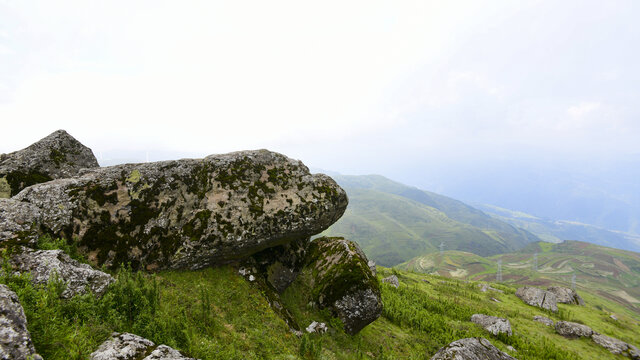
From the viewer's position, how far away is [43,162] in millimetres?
16859

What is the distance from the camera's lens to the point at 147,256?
45.1 feet

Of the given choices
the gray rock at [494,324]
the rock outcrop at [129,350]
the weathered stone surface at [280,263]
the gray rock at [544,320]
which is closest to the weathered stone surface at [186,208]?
the weathered stone surface at [280,263]

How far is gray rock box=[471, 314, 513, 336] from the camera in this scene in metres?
21.0

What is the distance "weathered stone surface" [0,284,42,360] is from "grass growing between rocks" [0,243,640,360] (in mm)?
605

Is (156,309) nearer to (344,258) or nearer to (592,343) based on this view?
(344,258)

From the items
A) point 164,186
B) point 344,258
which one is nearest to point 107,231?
point 164,186

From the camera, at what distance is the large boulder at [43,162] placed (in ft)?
50.4

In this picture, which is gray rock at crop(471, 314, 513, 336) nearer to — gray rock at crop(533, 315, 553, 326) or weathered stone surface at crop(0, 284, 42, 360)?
gray rock at crop(533, 315, 553, 326)

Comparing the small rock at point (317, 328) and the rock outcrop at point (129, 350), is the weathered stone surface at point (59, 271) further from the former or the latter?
the small rock at point (317, 328)

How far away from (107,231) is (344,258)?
48.9 feet

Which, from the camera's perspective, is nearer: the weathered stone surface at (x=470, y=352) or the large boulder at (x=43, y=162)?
the weathered stone surface at (x=470, y=352)

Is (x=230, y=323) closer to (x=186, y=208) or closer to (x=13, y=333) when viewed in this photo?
(x=186, y=208)

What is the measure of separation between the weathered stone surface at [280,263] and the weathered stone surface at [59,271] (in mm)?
8587

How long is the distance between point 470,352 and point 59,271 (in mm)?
19136
